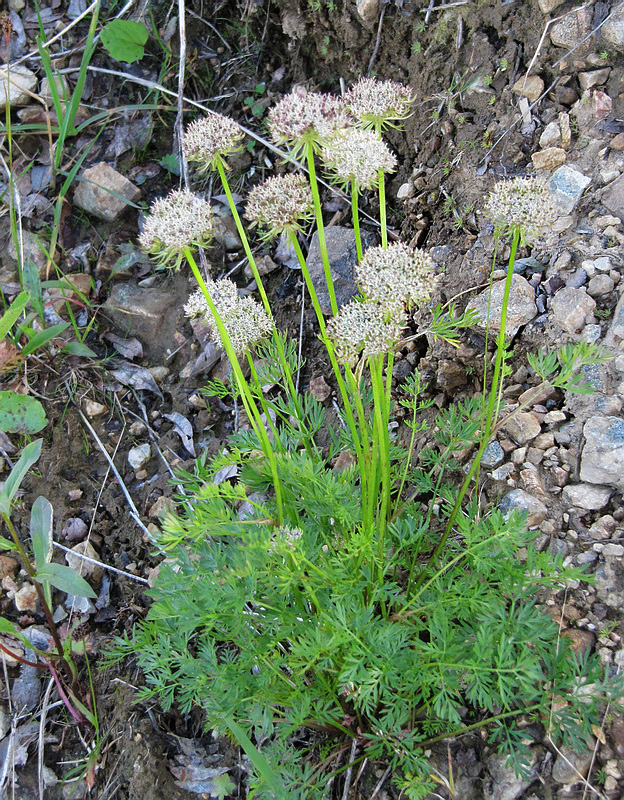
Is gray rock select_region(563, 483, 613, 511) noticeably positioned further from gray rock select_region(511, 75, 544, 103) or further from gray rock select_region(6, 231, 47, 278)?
gray rock select_region(6, 231, 47, 278)

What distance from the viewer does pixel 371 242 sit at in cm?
424

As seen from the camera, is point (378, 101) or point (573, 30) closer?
point (378, 101)

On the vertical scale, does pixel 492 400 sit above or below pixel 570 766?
above

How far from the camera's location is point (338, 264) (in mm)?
4129

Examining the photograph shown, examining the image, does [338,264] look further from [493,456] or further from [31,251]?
[31,251]

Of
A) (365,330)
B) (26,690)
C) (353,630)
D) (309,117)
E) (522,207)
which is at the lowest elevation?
(26,690)

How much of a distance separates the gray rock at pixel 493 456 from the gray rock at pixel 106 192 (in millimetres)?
3131

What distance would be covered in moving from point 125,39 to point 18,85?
89cm

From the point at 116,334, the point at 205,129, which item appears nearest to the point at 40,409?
the point at 116,334

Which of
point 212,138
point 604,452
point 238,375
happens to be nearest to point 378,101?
point 212,138

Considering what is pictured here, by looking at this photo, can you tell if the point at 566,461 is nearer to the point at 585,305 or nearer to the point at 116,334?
the point at 585,305

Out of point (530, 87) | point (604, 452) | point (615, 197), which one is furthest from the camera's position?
point (530, 87)

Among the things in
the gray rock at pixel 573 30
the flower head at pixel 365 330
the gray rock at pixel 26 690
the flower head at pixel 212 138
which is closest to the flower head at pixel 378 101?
the flower head at pixel 212 138

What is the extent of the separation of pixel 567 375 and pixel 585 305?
0.81 metres
